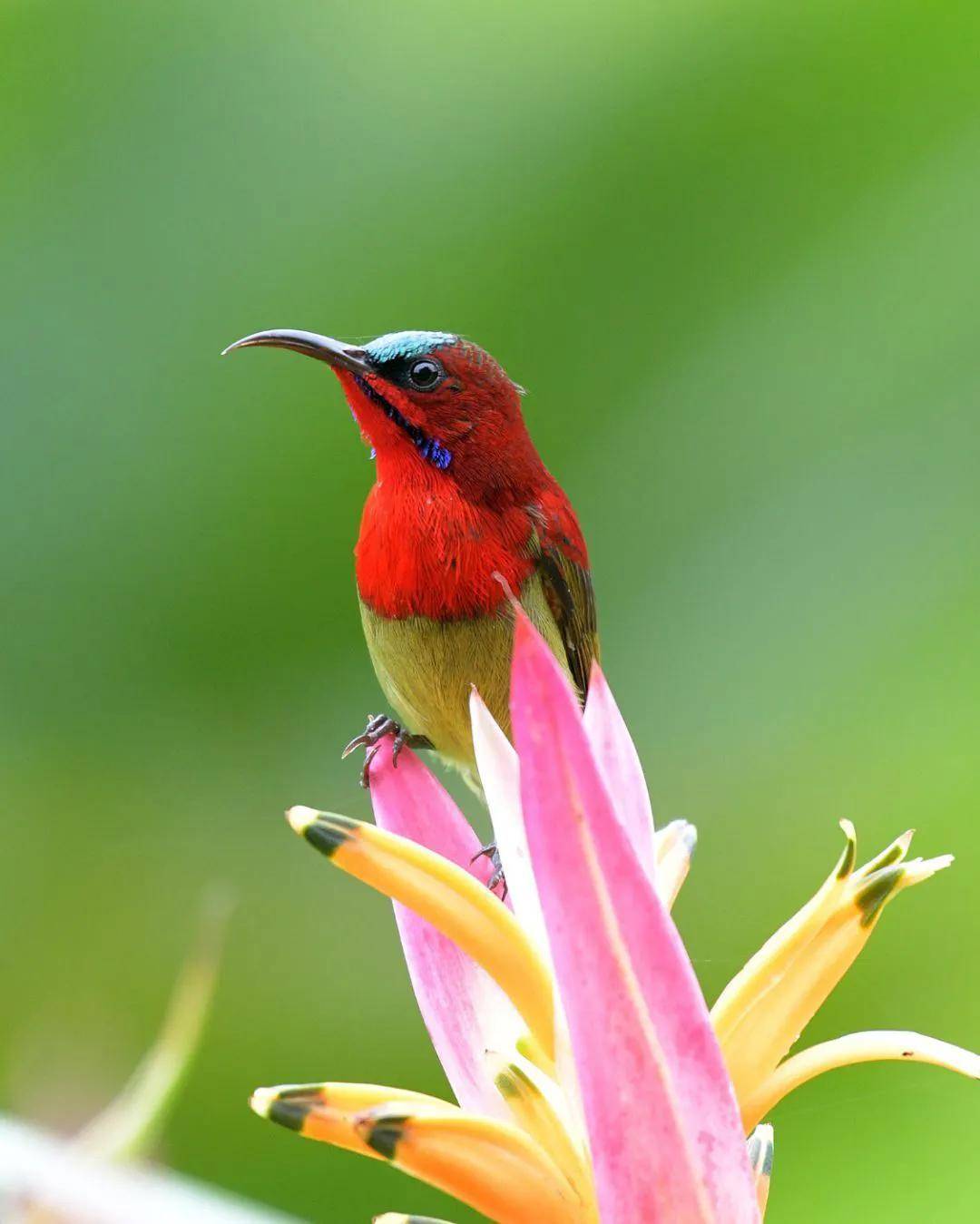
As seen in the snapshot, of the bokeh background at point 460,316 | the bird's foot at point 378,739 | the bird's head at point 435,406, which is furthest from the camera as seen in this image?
the bokeh background at point 460,316

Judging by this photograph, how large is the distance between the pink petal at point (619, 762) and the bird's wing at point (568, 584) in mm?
225

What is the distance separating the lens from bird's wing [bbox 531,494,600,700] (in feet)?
1.67

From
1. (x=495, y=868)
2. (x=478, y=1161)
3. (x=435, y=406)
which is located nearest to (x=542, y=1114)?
(x=478, y=1161)

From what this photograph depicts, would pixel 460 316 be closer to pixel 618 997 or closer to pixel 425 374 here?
pixel 425 374

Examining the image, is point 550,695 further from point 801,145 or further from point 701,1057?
point 801,145

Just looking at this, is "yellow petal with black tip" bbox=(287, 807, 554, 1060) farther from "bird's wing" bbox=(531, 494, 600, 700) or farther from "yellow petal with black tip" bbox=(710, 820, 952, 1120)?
"bird's wing" bbox=(531, 494, 600, 700)

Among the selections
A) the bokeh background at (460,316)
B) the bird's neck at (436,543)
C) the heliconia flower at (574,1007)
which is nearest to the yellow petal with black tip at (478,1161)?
the heliconia flower at (574,1007)

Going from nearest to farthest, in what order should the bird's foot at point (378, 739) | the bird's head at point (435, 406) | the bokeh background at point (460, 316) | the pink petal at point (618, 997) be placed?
the pink petal at point (618, 997)
the bird's foot at point (378, 739)
the bird's head at point (435, 406)
the bokeh background at point (460, 316)

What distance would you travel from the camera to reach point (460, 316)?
0.97 meters

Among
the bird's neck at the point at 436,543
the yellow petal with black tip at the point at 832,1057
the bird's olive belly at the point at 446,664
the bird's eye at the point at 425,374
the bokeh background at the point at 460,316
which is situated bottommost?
the yellow petal with black tip at the point at 832,1057

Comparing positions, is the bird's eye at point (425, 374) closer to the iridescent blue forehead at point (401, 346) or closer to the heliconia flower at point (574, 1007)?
the iridescent blue forehead at point (401, 346)

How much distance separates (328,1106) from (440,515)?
243 mm

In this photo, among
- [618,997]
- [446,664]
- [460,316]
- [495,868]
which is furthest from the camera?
[460,316]

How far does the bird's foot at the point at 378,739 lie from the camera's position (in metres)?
0.32
